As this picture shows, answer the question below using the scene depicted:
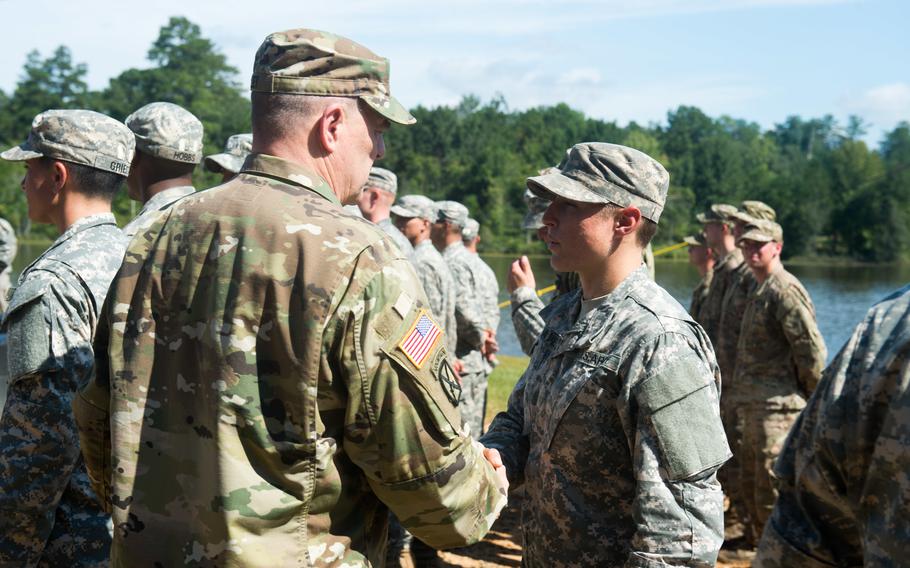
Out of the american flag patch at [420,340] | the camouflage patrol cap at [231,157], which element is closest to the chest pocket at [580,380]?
the american flag patch at [420,340]

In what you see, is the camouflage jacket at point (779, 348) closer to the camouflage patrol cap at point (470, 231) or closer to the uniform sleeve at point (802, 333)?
the uniform sleeve at point (802, 333)

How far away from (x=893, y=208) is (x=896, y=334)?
64837 millimetres

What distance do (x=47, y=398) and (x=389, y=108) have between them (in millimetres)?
1858

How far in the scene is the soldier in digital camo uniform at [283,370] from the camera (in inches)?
84.1

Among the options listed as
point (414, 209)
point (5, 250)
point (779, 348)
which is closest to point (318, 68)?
point (779, 348)

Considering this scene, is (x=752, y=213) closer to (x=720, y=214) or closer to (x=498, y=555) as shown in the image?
(x=720, y=214)

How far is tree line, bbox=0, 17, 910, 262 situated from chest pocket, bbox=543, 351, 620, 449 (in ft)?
152

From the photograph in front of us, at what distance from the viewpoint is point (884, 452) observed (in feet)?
6.27

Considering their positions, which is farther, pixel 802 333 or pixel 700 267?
pixel 700 267

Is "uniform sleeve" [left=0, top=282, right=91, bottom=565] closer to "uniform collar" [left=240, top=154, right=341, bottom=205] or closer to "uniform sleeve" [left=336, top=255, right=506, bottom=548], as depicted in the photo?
"uniform collar" [left=240, top=154, right=341, bottom=205]

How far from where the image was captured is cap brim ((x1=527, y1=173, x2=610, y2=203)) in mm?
3041

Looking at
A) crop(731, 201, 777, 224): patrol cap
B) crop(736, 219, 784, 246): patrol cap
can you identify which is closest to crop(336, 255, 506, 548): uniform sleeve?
crop(736, 219, 784, 246): patrol cap

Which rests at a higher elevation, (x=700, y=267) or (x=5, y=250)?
(x=700, y=267)

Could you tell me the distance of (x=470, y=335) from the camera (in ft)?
26.4
